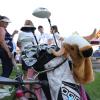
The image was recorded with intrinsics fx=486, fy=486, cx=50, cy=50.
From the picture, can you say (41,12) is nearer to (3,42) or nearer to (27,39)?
(27,39)

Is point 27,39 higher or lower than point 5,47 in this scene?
higher

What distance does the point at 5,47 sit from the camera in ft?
26.2

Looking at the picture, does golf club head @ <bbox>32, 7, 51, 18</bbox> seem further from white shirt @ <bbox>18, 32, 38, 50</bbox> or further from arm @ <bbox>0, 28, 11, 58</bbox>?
arm @ <bbox>0, 28, 11, 58</bbox>

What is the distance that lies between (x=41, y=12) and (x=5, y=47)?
8.81 ft

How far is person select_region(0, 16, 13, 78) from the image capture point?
7.89 meters

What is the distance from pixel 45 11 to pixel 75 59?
2.13ft

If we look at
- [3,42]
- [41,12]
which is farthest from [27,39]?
[3,42]

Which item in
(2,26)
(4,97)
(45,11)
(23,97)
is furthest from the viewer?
(2,26)

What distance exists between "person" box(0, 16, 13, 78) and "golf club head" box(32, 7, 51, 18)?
7.91 ft

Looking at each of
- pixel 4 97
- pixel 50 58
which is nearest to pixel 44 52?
pixel 50 58

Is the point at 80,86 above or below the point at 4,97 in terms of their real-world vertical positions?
above

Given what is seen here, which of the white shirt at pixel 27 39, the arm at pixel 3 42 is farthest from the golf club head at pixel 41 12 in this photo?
the arm at pixel 3 42

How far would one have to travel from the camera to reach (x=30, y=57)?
5.50m

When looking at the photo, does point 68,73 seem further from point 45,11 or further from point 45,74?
point 45,11
